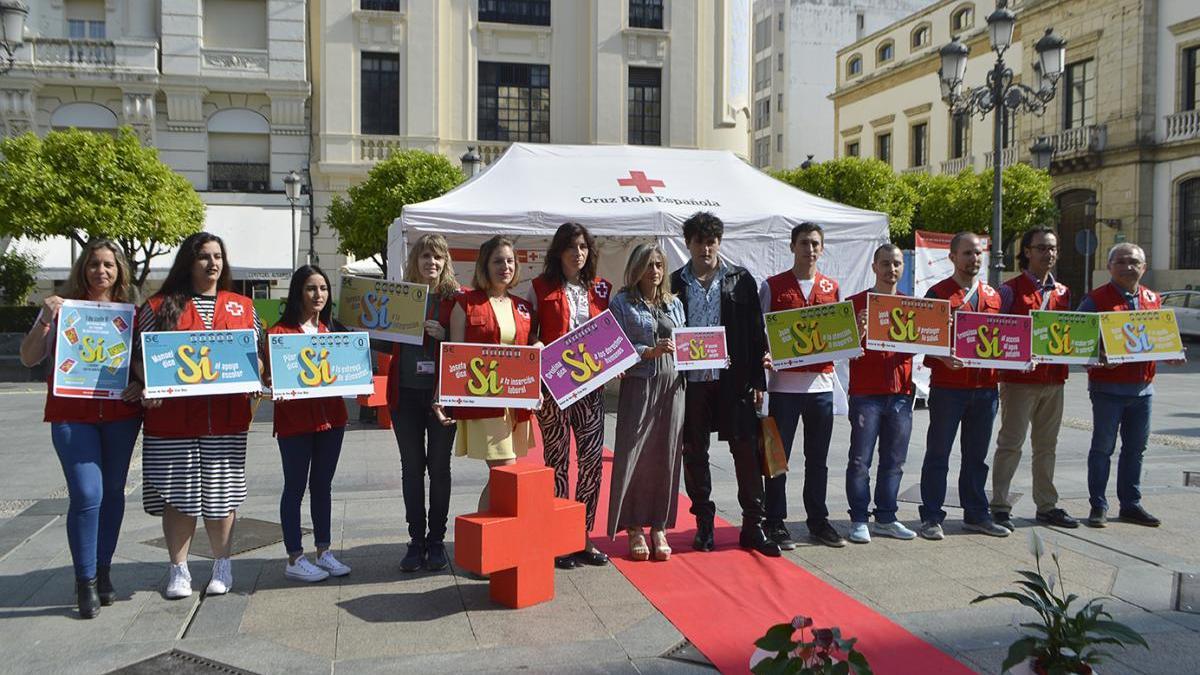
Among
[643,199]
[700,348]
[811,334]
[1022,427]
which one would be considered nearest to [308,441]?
[700,348]

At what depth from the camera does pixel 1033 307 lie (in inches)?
257

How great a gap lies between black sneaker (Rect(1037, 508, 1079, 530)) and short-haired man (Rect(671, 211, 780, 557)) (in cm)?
222

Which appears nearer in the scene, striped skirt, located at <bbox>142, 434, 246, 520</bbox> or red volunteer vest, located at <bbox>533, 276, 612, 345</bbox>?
striped skirt, located at <bbox>142, 434, 246, 520</bbox>

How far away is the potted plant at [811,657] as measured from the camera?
2.88m

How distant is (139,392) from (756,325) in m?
3.51

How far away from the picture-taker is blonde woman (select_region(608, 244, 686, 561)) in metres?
5.60

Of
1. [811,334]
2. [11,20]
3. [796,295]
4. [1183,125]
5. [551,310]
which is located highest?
[1183,125]

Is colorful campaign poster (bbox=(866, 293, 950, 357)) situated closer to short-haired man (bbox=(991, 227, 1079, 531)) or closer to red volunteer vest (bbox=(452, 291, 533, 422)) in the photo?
short-haired man (bbox=(991, 227, 1079, 531))

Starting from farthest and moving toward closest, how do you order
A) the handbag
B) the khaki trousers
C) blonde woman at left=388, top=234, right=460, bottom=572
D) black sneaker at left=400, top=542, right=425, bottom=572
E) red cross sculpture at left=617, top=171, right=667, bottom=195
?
red cross sculpture at left=617, top=171, right=667, bottom=195 → the khaki trousers → the handbag → black sneaker at left=400, top=542, right=425, bottom=572 → blonde woman at left=388, top=234, right=460, bottom=572

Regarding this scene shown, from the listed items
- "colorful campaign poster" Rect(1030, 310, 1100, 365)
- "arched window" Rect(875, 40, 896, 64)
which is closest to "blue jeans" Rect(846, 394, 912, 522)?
"colorful campaign poster" Rect(1030, 310, 1100, 365)

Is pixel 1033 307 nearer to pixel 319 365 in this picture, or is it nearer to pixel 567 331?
pixel 567 331

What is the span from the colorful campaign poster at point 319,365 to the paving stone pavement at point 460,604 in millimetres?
1124

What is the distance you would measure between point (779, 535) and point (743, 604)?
3.85ft

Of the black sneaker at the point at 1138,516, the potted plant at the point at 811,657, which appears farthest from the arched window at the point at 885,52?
the potted plant at the point at 811,657
